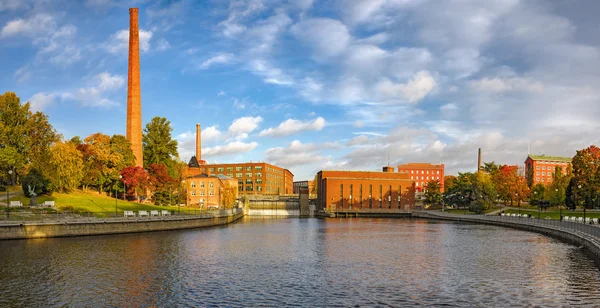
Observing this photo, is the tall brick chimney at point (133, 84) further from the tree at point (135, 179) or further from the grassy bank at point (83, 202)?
the grassy bank at point (83, 202)

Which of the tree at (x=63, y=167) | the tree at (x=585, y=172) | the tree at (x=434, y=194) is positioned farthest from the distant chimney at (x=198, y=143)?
the tree at (x=585, y=172)

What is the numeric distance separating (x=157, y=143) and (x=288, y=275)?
95069 mm

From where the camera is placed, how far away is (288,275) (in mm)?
33906

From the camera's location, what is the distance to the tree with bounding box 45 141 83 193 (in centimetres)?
7938

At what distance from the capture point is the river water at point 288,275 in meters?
26.3

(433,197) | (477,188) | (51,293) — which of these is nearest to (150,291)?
(51,293)

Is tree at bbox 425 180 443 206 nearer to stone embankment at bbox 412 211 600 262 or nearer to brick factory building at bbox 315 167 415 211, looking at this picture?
brick factory building at bbox 315 167 415 211

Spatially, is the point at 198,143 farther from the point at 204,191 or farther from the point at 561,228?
the point at 561,228

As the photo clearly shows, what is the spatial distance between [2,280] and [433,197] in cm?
15662

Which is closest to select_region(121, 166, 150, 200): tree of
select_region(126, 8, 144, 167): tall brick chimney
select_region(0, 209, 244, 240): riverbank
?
select_region(126, 8, 144, 167): tall brick chimney

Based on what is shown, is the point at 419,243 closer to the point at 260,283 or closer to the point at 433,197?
the point at 260,283

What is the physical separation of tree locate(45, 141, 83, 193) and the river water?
31108 millimetres

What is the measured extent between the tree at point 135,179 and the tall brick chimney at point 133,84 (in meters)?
5.87

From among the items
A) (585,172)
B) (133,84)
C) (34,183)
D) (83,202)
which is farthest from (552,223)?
(133,84)
